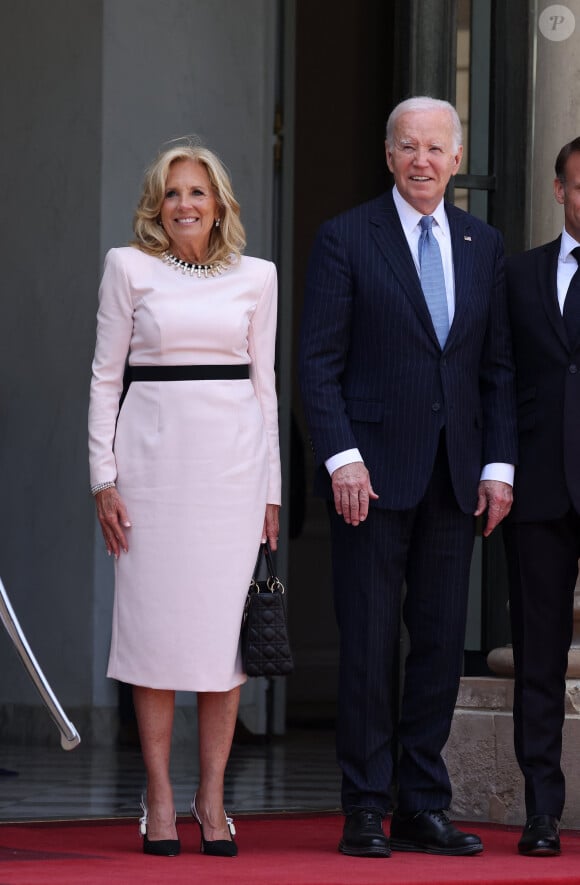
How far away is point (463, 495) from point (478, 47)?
6.10ft

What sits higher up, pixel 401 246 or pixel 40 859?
pixel 401 246

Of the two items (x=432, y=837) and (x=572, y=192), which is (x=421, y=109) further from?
(x=432, y=837)

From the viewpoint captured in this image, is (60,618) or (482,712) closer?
(482,712)

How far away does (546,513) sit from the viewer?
386 centimetres

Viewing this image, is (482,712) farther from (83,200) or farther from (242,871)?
(83,200)

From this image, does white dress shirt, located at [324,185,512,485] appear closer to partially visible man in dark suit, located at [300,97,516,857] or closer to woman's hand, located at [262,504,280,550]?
partially visible man in dark suit, located at [300,97,516,857]

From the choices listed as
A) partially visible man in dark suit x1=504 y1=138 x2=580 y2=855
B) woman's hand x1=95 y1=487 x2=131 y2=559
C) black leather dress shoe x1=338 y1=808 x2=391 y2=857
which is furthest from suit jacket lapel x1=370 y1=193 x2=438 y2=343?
black leather dress shoe x1=338 y1=808 x2=391 y2=857

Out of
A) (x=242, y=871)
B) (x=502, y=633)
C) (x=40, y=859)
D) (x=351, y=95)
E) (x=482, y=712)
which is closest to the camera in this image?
(x=242, y=871)

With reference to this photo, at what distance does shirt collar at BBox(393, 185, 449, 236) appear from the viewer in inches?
155

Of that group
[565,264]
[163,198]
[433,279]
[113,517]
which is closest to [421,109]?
[433,279]

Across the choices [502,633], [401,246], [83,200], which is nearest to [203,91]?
[83,200]

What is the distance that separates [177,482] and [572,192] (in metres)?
1.07

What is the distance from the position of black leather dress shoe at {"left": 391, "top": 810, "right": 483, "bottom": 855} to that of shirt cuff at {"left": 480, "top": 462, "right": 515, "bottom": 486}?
0.73 metres

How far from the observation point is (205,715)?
12.8 feet
